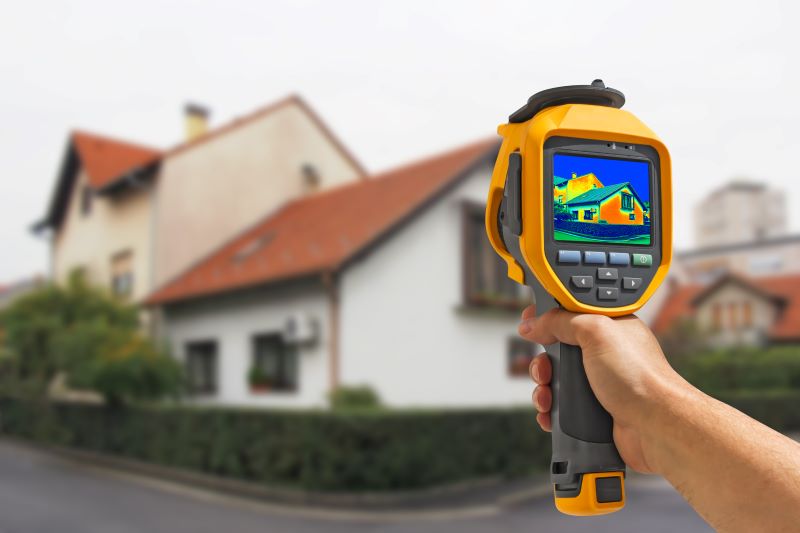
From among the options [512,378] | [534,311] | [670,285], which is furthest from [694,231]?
[534,311]

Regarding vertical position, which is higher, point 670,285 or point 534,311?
point 670,285

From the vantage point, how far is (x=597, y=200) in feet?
4.05

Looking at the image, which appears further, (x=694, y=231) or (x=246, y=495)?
(x=694, y=231)

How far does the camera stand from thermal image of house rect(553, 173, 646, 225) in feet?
3.94

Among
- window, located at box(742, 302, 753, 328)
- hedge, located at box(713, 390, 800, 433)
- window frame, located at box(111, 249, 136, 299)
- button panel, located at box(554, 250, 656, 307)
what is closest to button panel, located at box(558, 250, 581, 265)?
button panel, located at box(554, 250, 656, 307)

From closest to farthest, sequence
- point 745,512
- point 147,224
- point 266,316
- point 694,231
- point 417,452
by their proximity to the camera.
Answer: point 745,512
point 417,452
point 266,316
point 147,224
point 694,231

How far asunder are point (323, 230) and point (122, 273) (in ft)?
22.0

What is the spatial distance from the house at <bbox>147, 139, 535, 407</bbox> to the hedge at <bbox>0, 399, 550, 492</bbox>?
1671 mm

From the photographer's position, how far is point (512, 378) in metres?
14.5

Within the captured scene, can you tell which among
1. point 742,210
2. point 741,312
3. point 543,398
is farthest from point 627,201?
point 742,210

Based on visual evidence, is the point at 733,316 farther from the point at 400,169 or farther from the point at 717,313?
the point at 400,169

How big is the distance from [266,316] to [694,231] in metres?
95.7

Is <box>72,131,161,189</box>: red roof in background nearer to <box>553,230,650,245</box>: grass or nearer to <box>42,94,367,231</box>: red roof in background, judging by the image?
<box>42,94,367,231</box>: red roof in background

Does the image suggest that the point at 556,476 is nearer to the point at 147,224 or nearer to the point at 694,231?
the point at 147,224
